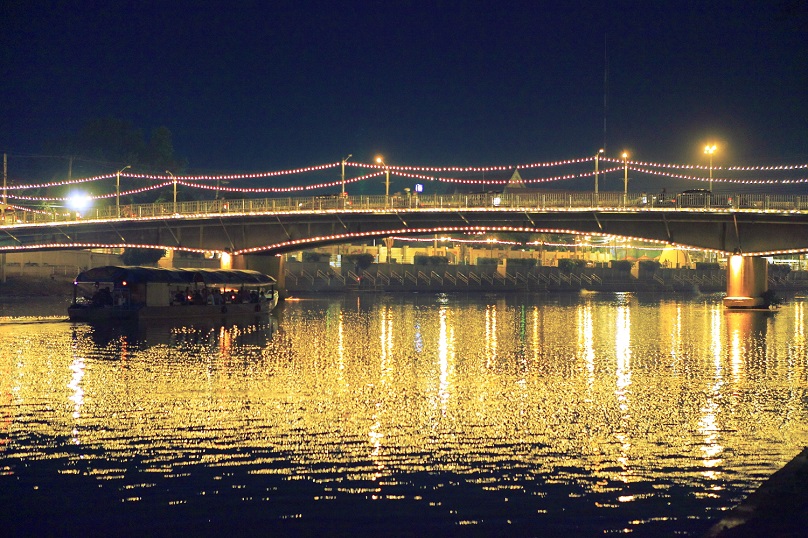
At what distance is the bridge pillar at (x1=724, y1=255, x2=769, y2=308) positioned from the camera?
8869 centimetres

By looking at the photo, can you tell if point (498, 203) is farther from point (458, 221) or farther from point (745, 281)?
point (745, 281)

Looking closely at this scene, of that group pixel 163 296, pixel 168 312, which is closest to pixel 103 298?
pixel 163 296

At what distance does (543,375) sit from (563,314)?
48975 millimetres

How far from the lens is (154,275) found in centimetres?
6644

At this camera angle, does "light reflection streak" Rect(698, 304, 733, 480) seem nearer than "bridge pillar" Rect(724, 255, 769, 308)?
Yes

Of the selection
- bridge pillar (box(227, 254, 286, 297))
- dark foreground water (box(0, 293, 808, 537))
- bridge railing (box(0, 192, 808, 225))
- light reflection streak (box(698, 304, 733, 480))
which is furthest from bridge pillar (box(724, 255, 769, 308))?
light reflection streak (box(698, 304, 733, 480))

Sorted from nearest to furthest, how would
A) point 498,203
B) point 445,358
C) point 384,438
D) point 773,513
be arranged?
1. point 773,513
2. point 384,438
3. point 445,358
4. point 498,203

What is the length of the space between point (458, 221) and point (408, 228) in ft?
18.7

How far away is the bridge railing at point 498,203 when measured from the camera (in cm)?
8394

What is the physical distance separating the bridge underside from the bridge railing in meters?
0.72

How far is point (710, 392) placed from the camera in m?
31.9

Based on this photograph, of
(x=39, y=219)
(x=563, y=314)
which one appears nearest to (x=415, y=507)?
(x=563, y=314)

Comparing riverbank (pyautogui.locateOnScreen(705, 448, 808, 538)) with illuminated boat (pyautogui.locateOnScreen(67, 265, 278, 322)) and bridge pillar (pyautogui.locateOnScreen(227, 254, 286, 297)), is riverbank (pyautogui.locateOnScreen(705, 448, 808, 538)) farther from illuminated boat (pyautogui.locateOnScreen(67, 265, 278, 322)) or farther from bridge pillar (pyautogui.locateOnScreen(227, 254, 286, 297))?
bridge pillar (pyautogui.locateOnScreen(227, 254, 286, 297))

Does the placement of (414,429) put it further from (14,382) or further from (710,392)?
(14,382)
